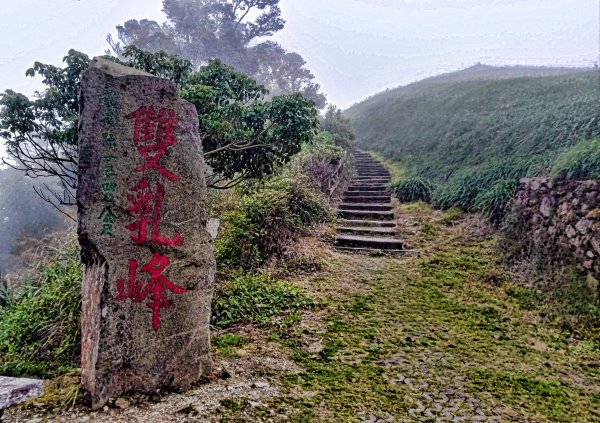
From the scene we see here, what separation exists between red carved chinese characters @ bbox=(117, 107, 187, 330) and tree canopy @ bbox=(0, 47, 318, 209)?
4.08 ft

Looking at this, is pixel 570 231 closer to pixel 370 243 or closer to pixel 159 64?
pixel 370 243

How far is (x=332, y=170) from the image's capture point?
9.21m

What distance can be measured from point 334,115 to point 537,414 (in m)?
15.3

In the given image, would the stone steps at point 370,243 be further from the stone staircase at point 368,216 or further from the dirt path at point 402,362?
the dirt path at point 402,362

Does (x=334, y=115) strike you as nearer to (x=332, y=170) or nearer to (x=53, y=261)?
(x=332, y=170)

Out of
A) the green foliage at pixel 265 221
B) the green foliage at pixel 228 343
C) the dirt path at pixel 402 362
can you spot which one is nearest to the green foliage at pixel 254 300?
the dirt path at pixel 402 362

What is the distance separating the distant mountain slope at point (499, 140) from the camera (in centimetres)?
635

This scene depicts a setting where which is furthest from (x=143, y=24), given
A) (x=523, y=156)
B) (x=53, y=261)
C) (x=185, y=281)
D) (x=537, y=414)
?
(x=537, y=414)

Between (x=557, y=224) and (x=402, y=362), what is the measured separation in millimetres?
3140

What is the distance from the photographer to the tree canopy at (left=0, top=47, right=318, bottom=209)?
3.69 metres

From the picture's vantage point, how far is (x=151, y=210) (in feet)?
9.16

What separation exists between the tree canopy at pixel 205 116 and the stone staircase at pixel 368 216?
8.52 ft

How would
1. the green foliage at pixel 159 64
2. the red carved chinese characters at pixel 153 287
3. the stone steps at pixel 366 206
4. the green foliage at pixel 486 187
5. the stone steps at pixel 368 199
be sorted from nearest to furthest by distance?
the red carved chinese characters at pixel 153 287 < the green foliage at pixel 159 64 < the green foliage at pixel 486 187 < the stone steps at pixel 366 206 < the stone steps at pixel 368 199

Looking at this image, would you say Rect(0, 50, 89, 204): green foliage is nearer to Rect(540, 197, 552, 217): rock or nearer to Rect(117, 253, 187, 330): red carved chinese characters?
Rect(117, 253, 187, 330): red carved chinese characters
